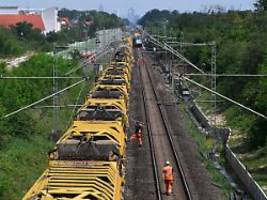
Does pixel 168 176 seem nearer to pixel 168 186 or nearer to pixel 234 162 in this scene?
pixel 168 186

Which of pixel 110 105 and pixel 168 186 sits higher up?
pixel 110 105

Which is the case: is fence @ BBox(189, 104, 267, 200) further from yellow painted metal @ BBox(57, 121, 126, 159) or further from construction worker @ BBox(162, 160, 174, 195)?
yellow painted metal @ BBox(57, 121, 126, 159)

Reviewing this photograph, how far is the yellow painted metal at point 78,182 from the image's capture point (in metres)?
13.0

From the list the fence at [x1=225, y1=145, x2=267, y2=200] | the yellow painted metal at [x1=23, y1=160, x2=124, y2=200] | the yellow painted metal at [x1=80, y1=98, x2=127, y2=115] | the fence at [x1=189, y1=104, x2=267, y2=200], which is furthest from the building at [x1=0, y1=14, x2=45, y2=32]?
the yellow painted metal at [x1=23, y1=160, x2=124, y2=200]

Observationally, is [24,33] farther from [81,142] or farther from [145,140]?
[81,142]

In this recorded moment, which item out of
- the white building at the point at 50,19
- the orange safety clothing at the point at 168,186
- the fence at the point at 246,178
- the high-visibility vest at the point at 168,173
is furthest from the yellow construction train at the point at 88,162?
the white building at the point at 50,19

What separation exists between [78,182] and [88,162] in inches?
95.1

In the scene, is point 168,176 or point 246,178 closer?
point 168,176

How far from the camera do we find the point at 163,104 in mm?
54125

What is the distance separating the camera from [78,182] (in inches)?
554

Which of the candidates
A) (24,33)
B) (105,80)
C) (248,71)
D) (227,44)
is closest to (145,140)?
(105,80)

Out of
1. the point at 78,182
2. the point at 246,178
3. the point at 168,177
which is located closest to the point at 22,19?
the point at 246,178

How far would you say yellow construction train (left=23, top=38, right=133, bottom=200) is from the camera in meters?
13.3

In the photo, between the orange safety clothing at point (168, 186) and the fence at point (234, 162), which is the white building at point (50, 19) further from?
the orange safety clothing at point (168, 186)
